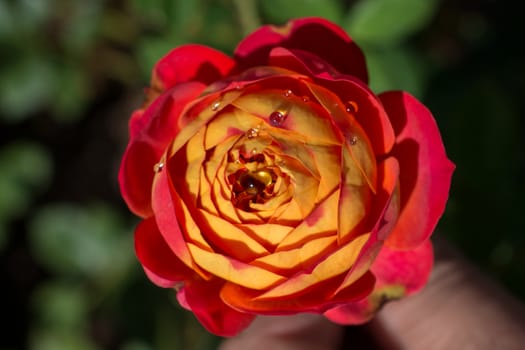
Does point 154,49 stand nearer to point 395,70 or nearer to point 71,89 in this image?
point 395,70

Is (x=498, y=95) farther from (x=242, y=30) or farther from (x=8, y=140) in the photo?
(x=8, y=140)

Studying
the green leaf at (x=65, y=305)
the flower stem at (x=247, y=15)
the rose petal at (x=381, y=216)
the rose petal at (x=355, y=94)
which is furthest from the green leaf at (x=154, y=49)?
the green leaf at (x=65, y=305)

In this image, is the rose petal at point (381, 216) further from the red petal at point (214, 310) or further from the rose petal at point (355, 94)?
the red petal at point (214, 310)

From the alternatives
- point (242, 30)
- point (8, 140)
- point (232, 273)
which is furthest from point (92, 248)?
point (232, 273)

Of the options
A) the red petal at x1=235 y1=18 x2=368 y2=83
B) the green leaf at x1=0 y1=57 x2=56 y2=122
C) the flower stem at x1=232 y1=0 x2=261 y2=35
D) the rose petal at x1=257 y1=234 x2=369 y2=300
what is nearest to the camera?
the rose petal at x1=257 y1=234 x2=369 y2=300

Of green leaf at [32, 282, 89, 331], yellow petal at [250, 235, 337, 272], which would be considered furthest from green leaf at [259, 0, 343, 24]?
green leaf at [32, 282, 89, 331]

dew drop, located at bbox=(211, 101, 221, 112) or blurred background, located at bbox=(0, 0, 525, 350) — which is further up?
dew drop, located at bbox=(211, 101, 221, 112)

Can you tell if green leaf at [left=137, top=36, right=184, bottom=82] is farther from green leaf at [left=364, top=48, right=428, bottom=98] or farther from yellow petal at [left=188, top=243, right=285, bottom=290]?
yellow petal at [left=188, top=243, right=285, bottom=290]
